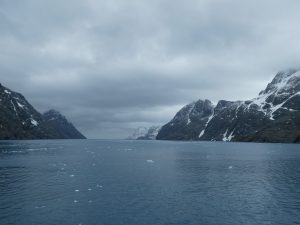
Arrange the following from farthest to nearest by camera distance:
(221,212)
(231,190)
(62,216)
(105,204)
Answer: (231,190) < (105,204) < (221,212) < (62,216)

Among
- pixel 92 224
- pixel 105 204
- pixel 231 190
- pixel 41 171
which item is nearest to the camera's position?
pixel 92 224

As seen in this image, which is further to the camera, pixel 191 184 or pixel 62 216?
pixel 191 184

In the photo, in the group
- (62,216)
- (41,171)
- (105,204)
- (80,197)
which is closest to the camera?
(62,216)

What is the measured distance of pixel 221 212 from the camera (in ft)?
195

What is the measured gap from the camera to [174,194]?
74312 millimetres

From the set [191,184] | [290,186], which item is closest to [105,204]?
[191,184]

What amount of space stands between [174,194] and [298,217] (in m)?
26.4

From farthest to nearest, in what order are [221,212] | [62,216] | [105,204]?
[105,204]
[221,212]
[62,216]

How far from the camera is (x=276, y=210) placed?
2395 inches

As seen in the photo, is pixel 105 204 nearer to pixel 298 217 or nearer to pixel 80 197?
pixel 80 197

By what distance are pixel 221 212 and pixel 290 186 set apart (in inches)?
1389

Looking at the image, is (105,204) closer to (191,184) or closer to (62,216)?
(62,216)

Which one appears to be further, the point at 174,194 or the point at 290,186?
the point at 290,186

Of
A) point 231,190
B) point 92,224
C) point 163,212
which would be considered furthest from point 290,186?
point 92,224
